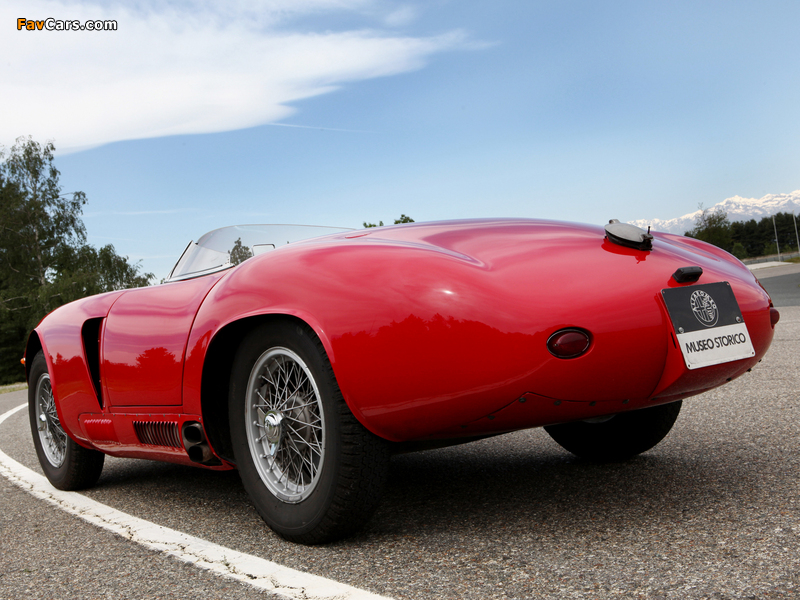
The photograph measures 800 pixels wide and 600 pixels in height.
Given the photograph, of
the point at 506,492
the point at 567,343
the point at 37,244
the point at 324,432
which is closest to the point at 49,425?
the point at 324,432

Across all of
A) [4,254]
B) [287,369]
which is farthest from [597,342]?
[4,254]

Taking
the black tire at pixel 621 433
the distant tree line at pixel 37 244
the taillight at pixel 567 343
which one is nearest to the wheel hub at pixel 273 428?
the taillight at pixel 567 343

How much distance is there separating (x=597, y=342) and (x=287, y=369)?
3.59ft

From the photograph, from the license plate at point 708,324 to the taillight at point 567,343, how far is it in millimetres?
353

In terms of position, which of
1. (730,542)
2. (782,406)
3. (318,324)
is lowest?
(782,406)

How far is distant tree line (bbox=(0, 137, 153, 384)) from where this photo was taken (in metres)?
40.1

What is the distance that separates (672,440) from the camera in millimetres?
3705

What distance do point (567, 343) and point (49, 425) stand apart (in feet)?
11.1

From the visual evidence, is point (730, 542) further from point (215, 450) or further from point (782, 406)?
point (782, 406)

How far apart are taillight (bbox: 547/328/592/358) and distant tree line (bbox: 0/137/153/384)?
4187cm

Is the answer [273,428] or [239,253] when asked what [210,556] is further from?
[239,253]

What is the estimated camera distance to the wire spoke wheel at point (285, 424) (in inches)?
95.3

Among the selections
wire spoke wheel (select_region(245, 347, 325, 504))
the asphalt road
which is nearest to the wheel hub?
wire spoke wheel (select_region(245, 347, 325, 504))

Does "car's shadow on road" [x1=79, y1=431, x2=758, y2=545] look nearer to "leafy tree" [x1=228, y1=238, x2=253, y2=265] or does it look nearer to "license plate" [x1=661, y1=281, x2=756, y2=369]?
"license plate" [x1=661, y1=281, x2=756, y2=369]
